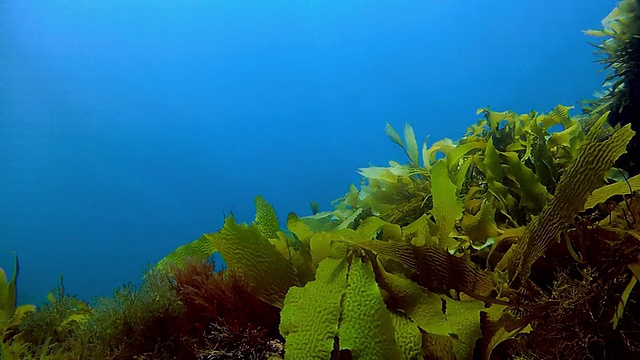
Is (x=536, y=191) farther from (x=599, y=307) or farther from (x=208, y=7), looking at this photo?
(x=208, y=7)

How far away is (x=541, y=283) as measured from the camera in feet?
2.24

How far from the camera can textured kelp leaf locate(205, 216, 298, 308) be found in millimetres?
711

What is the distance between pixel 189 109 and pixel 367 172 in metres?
8.09

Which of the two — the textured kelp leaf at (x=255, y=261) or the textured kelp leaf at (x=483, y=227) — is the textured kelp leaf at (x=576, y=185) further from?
the textured kelp leaf at (x=255, y=261)

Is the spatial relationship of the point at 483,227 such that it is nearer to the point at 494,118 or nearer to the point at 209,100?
the point at 494,118

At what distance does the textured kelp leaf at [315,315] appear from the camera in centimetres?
58

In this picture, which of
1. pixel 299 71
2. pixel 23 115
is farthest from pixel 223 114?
pixel 23 115

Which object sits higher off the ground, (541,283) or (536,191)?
(536,191)

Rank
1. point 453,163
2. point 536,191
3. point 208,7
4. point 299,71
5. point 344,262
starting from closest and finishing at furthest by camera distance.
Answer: point 344,262, point 536,191, point 453,163, point 208,7, point 299,71

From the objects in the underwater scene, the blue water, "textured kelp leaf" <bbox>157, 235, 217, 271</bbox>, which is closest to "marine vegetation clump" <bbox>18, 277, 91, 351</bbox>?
the underwater scene

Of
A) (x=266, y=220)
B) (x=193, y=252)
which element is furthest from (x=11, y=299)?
(x=266, y=220)

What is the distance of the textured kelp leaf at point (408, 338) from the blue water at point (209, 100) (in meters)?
6.39

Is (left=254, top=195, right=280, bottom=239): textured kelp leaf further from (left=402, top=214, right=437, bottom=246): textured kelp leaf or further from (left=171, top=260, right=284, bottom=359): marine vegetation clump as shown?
(left=402, top=214, right=437, bottom=246): textured kelp leaf

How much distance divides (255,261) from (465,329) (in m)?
0.32
